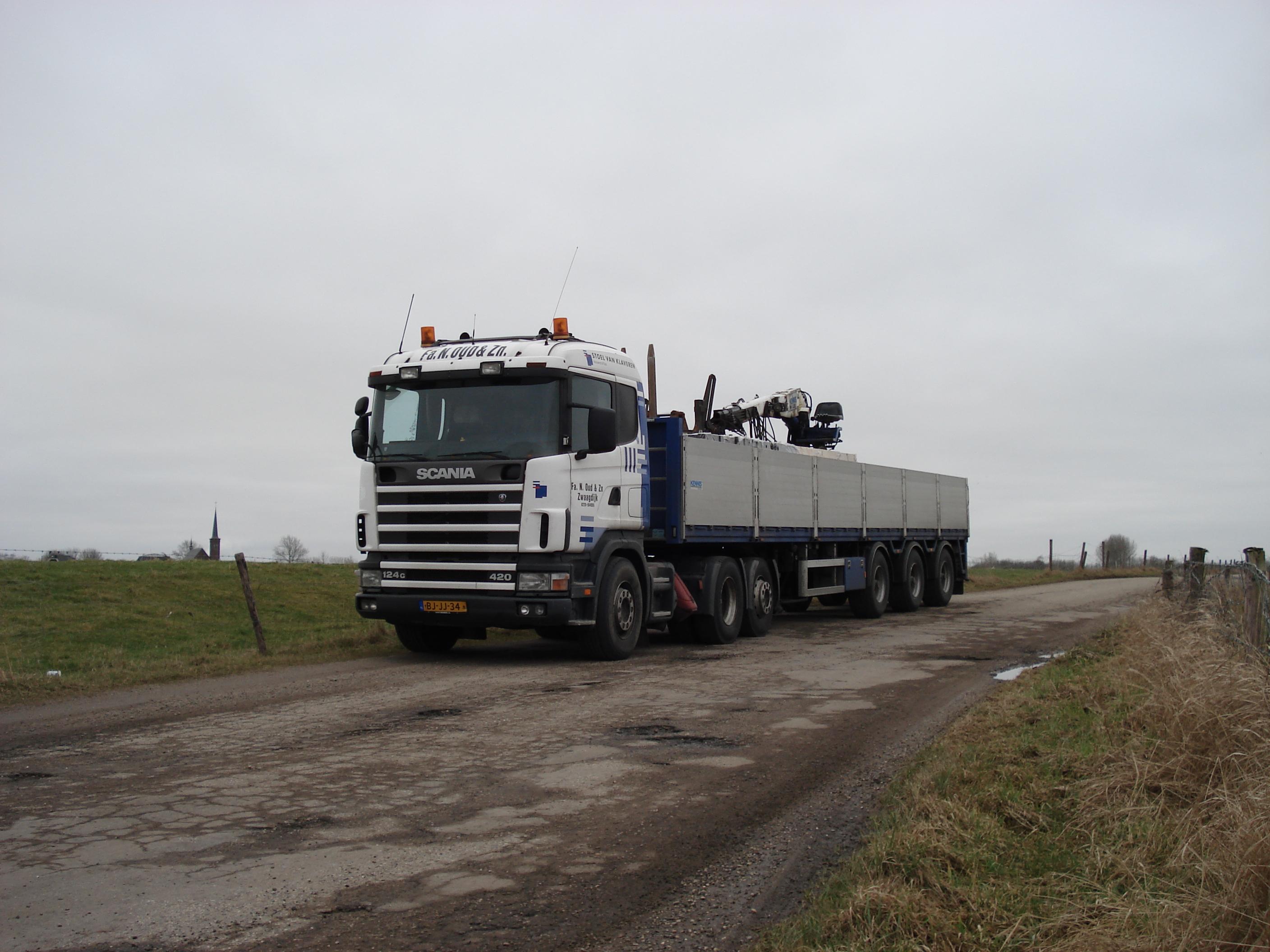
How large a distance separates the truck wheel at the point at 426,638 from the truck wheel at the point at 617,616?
2035 millimetres

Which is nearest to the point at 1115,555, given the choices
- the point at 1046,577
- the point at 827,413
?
the point at 1046,577

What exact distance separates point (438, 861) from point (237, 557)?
372 inches

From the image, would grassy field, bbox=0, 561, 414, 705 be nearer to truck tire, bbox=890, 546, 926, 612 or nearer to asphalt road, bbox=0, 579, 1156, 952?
asphalt road, bbox=0, 579, 1156, 952

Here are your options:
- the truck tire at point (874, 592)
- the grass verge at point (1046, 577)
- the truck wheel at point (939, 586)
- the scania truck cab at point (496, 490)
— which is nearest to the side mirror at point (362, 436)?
the scania truck cab at point (496, 490)

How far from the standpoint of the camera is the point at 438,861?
490 centimetres

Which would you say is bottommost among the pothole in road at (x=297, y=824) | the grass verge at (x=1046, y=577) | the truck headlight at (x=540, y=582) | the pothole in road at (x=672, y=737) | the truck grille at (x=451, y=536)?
the pothole in road at (x=297, y=824)

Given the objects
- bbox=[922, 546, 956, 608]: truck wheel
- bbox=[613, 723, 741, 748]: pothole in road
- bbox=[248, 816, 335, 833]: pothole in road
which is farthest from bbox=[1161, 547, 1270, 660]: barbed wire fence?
bbox=[922, 546, 956, 608]: truck wheel

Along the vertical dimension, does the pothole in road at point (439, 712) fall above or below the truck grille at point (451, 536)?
below

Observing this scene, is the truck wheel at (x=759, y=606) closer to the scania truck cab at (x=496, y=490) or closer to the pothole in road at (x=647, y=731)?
the scania truck cab at (x=496, y=490)

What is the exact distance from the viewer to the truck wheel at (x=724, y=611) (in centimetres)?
1534

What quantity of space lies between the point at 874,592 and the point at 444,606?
12.2 meters

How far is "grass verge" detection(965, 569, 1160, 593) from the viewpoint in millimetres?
38344

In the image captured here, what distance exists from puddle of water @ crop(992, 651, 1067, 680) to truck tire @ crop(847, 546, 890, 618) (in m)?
7.83

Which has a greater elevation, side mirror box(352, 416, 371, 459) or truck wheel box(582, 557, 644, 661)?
side mirror box(352, 416, 371, 459)
